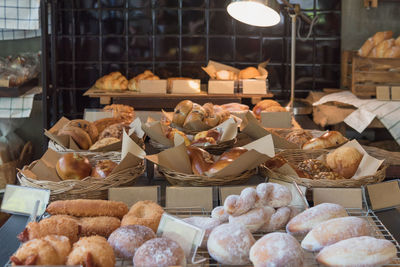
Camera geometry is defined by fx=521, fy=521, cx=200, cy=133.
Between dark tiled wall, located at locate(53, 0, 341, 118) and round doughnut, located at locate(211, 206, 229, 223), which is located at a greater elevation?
dark tiled wall, located at locate(53, 0, 341, 118)

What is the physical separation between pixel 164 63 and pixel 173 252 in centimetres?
380

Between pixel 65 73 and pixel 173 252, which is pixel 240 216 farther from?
pixel 65 73

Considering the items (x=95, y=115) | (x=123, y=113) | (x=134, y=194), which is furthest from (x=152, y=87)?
(x=134, y=194)

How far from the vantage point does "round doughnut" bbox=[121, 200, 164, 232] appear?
1358 millimetres

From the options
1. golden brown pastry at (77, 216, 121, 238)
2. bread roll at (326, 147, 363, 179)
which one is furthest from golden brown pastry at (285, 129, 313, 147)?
golden brown pastry at (77, 216, 121, 238)

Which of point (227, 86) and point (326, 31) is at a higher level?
point (326, 31)

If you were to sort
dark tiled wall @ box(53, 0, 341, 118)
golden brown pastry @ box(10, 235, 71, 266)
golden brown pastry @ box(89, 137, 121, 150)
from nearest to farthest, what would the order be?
golden brown pastry @ box(10, 235, 71, 266) < golden brown pastry @ box(89, 137, 121, 150) < dark tiled wall @ box(53, 0, 341, 118)

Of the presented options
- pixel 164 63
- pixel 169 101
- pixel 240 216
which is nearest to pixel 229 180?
pixel 240 216

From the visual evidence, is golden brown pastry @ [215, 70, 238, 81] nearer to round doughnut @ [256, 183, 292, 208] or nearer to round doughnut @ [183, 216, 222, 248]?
round doughnut @ [256, 183, 292, 208]

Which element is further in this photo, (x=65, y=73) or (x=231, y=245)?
(x=65, y=73)

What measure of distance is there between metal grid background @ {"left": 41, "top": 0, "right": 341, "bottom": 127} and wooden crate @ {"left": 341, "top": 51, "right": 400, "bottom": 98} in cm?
59

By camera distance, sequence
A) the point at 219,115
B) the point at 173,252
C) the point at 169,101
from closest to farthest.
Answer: the point at 173,252
the point at 219,115
the point at 169,101

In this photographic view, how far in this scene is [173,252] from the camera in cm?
111

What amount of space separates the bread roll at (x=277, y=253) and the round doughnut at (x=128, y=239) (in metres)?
0.26
